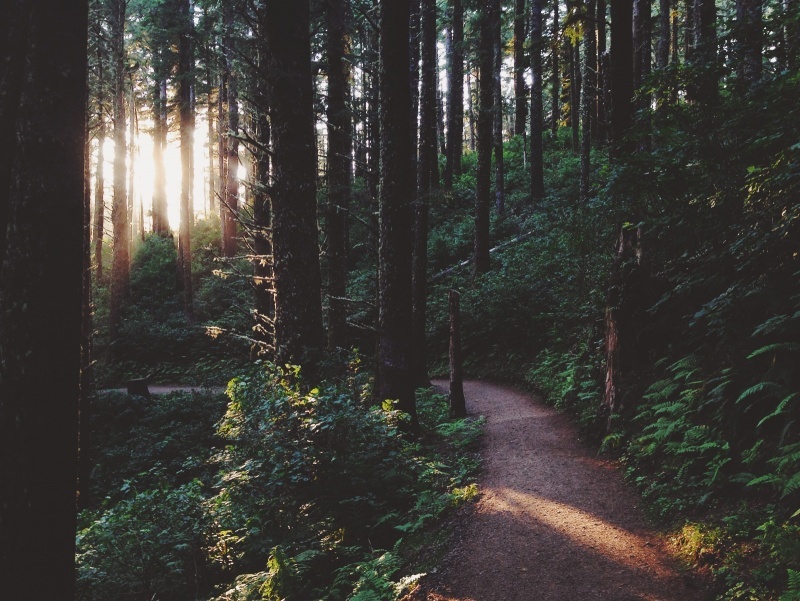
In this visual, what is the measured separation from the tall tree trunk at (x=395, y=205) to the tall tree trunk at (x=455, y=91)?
10836 mm

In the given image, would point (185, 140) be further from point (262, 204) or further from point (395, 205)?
point (395, 205)

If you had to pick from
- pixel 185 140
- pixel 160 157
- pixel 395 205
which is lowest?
pixel 395 205

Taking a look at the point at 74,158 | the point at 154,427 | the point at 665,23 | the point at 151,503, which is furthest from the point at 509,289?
the point at 665,23

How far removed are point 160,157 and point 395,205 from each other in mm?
30689

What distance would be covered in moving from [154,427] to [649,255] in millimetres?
13552

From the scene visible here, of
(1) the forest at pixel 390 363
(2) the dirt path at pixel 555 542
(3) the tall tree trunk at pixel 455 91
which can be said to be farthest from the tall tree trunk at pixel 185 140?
(2) the dirt path at pixel 555 542

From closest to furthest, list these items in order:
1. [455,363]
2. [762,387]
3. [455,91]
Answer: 1. [762,387]
2. [455,363]
3. [455,91]

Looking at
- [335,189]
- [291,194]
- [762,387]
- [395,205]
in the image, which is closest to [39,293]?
[291,194]

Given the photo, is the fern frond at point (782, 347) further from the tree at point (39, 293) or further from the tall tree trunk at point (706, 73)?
the tree at point (39, 293)

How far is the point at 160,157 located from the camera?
34.7 m

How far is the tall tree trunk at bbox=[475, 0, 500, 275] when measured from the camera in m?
18.9

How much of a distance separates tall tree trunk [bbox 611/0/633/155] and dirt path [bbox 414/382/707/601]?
6267mm

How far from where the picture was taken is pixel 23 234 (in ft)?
12.5

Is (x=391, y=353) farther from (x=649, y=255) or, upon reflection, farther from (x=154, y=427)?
(x=154, y=427)
